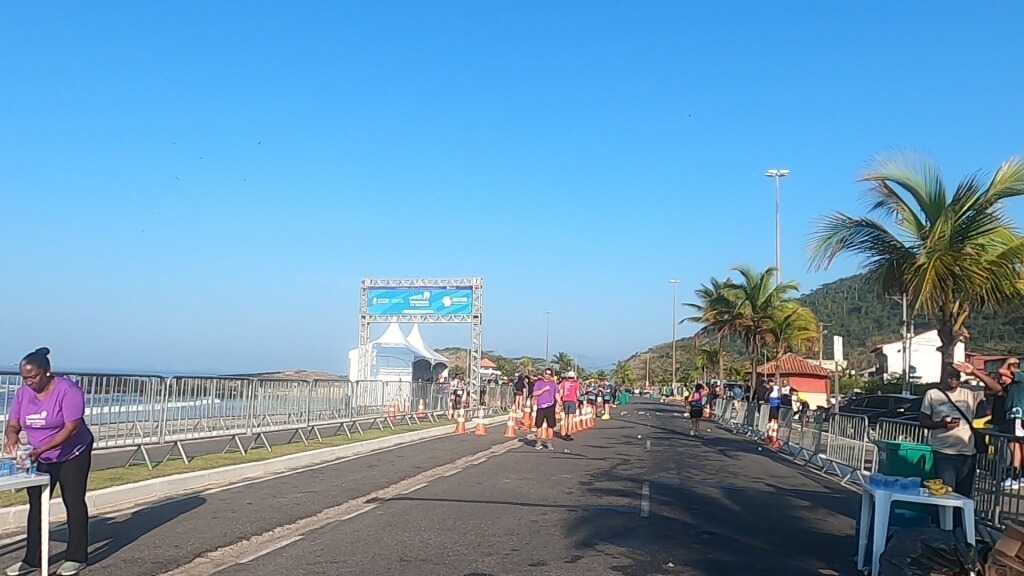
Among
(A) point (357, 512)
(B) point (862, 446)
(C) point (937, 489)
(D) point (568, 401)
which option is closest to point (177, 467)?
(A) point (357, 512)

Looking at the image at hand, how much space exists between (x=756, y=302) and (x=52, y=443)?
40749mm

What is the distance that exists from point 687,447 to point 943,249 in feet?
33.0

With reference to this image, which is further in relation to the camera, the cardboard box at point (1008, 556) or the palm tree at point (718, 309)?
the palm tree at point (718, 309)

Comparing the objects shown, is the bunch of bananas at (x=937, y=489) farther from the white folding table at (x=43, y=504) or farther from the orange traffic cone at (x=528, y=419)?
the orange traffic cone at (x=528, y=419)

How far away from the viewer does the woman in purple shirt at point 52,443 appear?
7.60 m

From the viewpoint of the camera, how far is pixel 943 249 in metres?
15.1

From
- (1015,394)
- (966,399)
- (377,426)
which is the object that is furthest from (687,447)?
(966,399)

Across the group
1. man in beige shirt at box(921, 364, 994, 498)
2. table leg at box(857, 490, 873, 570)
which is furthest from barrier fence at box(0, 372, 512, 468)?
man in beige shirt at box(921, 364, 994, 498)

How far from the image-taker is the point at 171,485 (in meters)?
13.3

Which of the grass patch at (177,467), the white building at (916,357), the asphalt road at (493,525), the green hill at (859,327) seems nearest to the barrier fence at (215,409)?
the grass patch at (177,467)

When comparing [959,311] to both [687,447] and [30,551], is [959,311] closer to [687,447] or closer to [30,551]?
[687,447]

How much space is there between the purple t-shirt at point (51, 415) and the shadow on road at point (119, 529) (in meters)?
1.01

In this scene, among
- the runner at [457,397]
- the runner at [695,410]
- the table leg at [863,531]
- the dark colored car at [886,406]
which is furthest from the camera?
the runner at [457,397]

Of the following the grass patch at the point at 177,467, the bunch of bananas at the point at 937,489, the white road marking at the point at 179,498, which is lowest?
the white road marking at the point at 179,498
